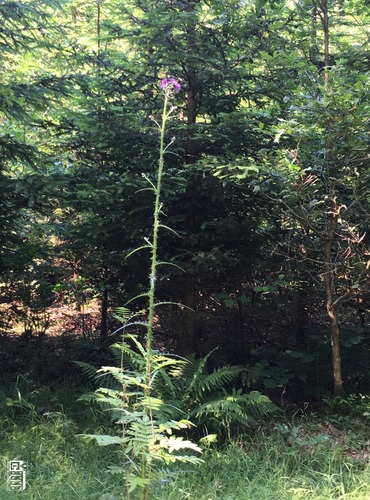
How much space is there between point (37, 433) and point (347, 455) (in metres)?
2.68

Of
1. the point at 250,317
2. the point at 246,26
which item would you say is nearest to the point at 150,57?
the point at 246,26

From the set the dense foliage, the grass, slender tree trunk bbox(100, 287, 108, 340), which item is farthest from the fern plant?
slender tree trunk bbox(100, 287, 108, 340)

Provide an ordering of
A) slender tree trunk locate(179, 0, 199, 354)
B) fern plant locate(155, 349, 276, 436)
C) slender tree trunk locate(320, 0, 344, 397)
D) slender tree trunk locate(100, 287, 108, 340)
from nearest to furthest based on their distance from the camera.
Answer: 1. fern plant locate(155, 349, 276, 436)
2. slender tree trunk locate(320, 0, 344, 397)
3. slender tree trunk locate(179, 0, 199, 354)
4. slender tree trunk locate(100, 287, 108, 340)

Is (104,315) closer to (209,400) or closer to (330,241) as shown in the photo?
(209,400)

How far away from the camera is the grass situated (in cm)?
277

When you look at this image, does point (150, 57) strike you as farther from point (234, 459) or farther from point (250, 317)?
point (234, 459)

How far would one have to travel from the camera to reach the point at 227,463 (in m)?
3.21

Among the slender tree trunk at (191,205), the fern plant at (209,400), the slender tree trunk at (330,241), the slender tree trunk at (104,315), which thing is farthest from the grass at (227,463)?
the slender tree trunk at (104,315)

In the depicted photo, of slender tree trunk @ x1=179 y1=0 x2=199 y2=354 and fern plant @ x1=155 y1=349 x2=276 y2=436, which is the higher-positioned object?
slender tree trunk @ x1=179 y1=0 x2=199 y2=354

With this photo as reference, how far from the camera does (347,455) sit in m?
3.30

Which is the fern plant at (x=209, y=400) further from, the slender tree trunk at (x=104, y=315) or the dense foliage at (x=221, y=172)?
the slender tree trunk at (x=104, y=315)

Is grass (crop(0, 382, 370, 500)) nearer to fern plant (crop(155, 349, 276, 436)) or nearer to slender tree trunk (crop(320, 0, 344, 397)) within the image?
fern plant (crop(155, 349, 276, 436))

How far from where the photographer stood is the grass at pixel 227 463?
2.77 meters

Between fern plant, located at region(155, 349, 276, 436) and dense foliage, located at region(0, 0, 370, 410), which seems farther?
dense foliage, located at region(0, 0, 370, 410)
